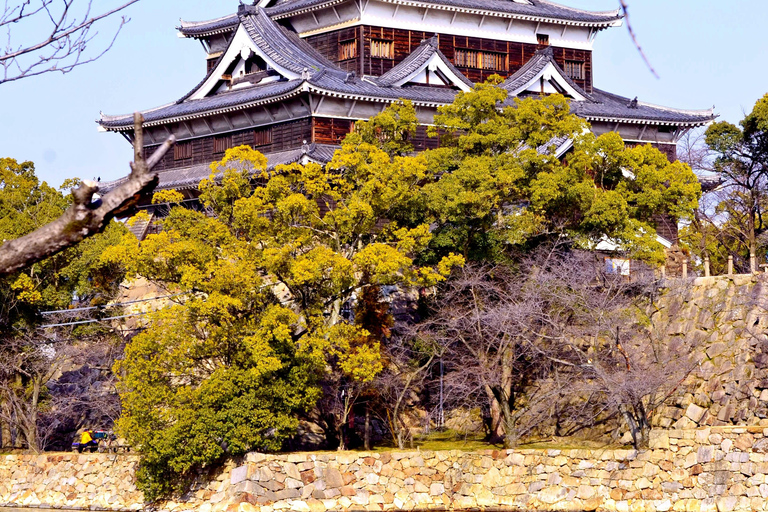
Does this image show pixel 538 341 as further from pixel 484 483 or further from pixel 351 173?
pixel 351 173

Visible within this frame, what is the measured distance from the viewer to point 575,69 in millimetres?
39531

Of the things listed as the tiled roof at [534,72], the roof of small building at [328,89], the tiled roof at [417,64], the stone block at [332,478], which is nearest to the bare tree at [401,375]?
the stone block at [332,478]

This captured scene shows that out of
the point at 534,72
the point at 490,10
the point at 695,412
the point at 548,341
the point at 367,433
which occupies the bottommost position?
the point at 367,433

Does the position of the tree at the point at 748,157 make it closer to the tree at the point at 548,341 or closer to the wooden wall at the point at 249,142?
the tree at the point at 548,341

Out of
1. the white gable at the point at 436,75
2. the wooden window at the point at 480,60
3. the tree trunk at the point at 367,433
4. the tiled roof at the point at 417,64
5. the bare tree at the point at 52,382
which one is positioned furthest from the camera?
the wooden window at the point at 480,60

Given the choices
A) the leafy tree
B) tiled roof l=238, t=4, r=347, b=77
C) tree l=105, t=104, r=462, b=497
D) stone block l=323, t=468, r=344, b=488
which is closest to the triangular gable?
tiled roof l=238, t=4, r=347, b=77

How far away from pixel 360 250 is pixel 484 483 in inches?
231

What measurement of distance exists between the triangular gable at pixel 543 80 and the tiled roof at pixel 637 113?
64 centimetres

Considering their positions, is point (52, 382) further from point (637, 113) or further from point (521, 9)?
point (637, 113)

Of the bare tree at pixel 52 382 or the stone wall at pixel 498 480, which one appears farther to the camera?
the bare tree at pixel 52 382

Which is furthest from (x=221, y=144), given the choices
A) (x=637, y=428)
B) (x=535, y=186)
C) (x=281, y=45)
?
(x=637, y=428)

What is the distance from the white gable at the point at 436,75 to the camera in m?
35.2

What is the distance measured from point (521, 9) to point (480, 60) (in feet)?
7.33

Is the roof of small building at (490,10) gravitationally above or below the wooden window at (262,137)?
above
